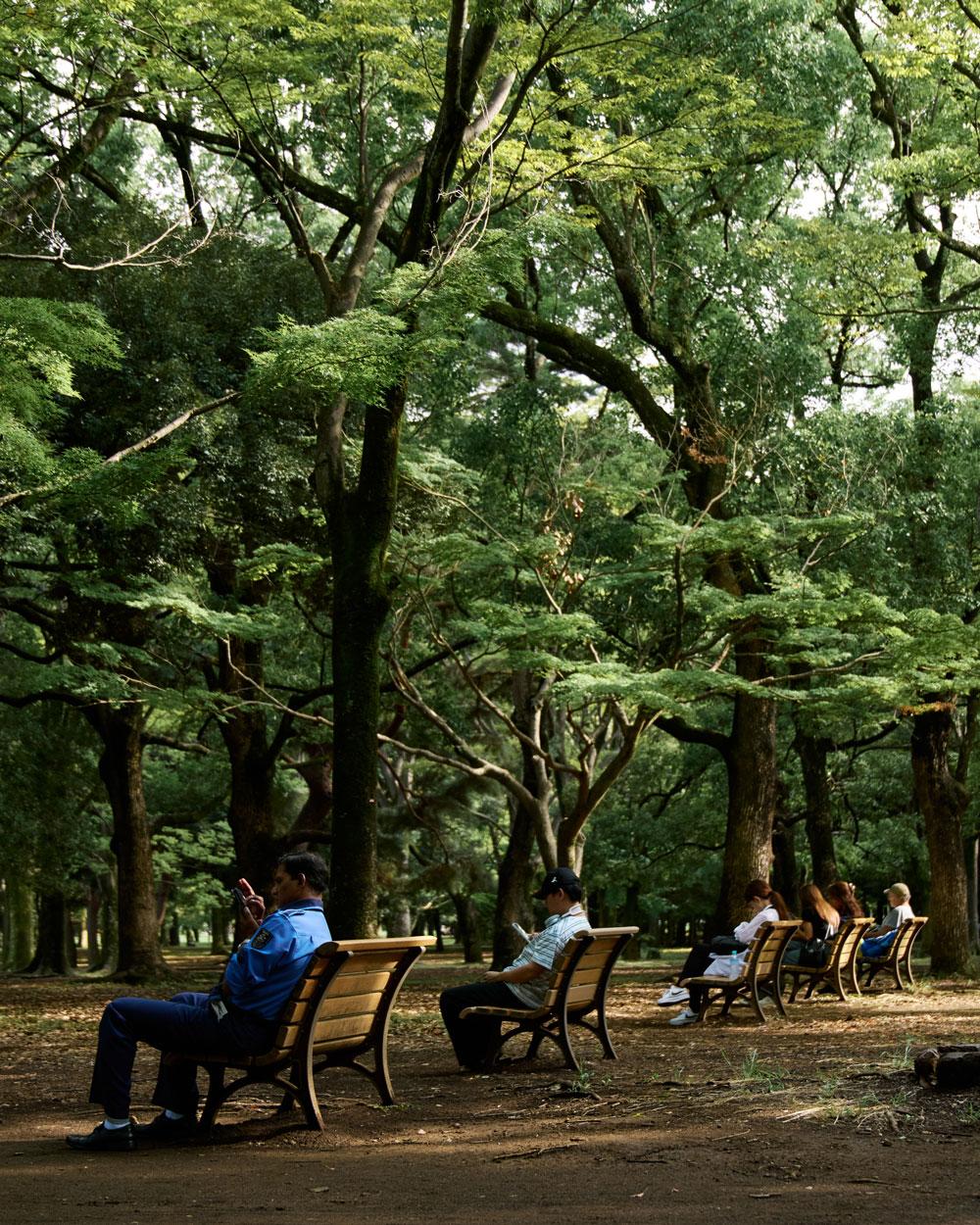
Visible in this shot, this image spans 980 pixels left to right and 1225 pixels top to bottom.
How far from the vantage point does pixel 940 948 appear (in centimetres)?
1895

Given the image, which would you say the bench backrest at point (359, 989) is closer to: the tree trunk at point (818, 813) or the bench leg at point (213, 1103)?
the bench leg at point (213, 1103)

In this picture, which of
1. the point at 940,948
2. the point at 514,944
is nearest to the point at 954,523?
the point at 940,948

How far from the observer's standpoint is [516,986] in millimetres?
8078

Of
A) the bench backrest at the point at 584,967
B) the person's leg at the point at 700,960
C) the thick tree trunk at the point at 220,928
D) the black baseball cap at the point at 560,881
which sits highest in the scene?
the black baseball cap at the point at 560,881

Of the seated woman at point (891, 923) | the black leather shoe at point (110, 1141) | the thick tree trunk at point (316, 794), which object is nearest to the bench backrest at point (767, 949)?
the seated woman at point (891, 923)

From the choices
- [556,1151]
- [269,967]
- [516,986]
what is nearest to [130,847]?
[516,986]

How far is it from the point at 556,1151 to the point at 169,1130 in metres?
1.65

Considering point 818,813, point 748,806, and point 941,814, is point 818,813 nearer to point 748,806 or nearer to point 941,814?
point 941,814

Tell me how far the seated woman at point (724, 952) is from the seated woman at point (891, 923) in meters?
3.13

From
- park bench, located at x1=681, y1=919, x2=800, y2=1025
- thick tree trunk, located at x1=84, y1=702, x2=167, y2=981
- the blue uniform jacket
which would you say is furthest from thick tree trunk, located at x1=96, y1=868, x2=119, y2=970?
the blue uniform jacket

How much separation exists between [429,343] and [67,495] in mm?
3241

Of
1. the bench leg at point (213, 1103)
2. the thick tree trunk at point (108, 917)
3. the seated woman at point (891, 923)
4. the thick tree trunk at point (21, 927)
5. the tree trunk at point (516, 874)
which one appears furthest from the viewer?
the thick tree trunk at point (108, 917)

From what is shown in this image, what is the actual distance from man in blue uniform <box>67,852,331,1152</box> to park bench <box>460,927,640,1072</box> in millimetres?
2227

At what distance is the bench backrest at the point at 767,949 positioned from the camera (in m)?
11.1
